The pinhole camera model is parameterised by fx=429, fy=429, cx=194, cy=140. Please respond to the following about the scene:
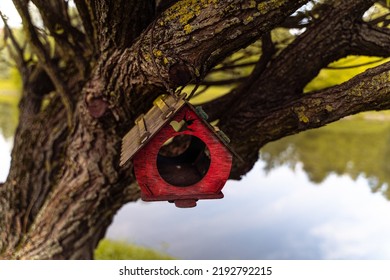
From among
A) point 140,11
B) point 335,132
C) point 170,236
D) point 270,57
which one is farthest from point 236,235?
point 335,132

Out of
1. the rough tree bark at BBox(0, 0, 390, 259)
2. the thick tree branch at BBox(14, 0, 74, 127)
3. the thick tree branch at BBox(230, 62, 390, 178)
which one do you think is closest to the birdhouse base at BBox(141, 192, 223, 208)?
the rough tree bark at BBox(0, 0, 390, 259)

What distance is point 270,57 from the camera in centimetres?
276

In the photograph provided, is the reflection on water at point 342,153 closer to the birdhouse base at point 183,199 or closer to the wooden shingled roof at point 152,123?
the birdhouse base at point 183,199

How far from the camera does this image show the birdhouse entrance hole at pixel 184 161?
7.30ft

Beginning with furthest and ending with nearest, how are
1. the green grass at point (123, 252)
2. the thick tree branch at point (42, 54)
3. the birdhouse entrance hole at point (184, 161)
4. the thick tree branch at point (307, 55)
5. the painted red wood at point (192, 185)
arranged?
the green grass at point (123, 252) < the thick tree branch at point (42, 54) < the thick tree branch at point (307, 55) < the birdhouse entrance hole at point (184, 161) < the painted red wood at point (192, 185)

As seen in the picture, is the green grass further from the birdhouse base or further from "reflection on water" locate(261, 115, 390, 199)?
"reflection on water" locate(261, 115, 390, 199)

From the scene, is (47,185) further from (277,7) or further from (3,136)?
(3,136)

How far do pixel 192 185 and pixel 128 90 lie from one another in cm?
68

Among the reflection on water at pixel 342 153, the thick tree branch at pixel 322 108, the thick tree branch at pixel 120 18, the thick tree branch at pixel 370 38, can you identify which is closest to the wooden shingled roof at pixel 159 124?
the thick tree branch at pixel 120 18

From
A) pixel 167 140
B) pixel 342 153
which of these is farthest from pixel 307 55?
pixel 342 153

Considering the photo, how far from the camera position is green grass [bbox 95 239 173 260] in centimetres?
613

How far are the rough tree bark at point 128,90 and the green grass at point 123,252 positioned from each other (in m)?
2.43

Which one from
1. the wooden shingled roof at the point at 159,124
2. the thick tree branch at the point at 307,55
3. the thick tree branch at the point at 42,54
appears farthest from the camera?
the thick tree branch at the point at 42,54

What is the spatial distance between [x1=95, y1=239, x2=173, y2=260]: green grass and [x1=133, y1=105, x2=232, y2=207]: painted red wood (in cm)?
435
